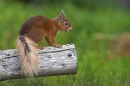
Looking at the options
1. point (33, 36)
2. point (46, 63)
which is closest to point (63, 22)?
point (33, 36)

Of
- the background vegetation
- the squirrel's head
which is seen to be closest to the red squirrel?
the squirrel's head

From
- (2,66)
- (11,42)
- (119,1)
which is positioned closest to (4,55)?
(2,66)

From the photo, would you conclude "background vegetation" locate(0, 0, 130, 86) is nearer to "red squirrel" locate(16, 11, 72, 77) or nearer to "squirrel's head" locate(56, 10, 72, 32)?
"red squirrel" locate(16, 11, 72, 77)

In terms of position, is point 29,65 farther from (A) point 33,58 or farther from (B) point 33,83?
(B) point 33,83

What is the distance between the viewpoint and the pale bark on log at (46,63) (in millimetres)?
6016

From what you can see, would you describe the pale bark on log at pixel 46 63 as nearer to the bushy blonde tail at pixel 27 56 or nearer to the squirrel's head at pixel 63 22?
the bushy blonde tail at pixel 27 56

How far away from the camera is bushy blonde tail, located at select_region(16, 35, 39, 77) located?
593cm

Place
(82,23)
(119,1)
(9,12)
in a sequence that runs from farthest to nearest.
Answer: (119,1) < (82,23) < (9,12)

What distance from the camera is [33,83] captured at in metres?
6.50

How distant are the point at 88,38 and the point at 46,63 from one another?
5.93m

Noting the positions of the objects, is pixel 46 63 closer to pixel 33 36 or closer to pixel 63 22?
pixel 33 36

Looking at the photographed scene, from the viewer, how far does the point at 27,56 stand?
19.8ft

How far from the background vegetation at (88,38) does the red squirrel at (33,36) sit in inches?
21.6

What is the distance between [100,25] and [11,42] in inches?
146
